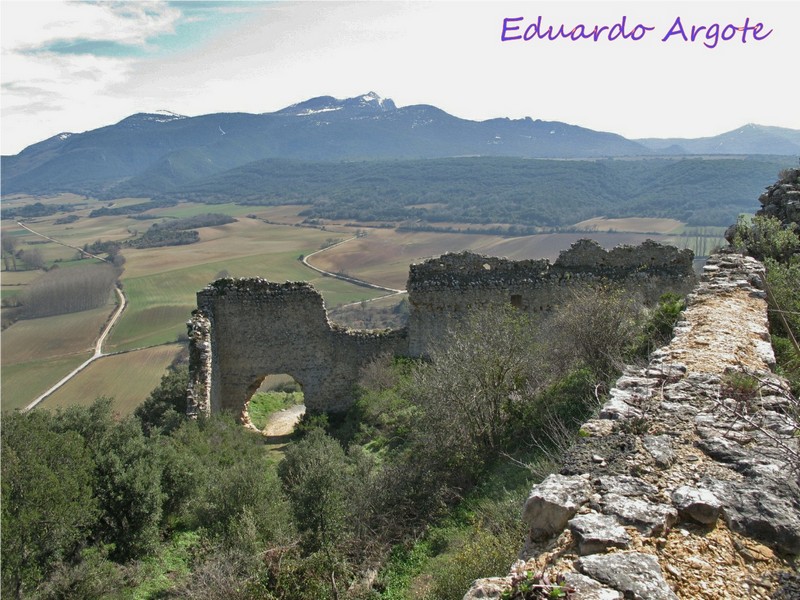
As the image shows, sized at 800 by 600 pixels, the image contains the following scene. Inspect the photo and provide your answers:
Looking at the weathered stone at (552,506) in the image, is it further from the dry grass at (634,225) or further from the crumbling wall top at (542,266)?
the dry grass at (634,225)

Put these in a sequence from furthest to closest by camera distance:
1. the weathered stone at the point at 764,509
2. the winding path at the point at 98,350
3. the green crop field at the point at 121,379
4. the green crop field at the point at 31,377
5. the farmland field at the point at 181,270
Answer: the farmland field at the point at 181,270 < the green crop field at the point at 31,377 < the winding path at the point at 98,350 < the green crop field at the point at 121,379 < the weathered stone at the point at 764,509

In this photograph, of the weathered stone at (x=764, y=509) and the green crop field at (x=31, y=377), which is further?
the green crop field at (x=31, y=377)

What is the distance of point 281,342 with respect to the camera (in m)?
16.5

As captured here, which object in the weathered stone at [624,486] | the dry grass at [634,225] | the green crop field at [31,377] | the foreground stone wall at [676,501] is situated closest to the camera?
the foreground stone wall at [676,501]

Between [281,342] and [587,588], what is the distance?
13.8 metres

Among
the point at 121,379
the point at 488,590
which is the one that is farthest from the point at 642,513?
the point at 121,379

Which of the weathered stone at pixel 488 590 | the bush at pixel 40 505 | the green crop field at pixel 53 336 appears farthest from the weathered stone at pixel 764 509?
the green crop field at pixel 53 336

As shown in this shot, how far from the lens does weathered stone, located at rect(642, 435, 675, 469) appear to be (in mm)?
4598

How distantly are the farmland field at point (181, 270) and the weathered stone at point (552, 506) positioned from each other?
95.2 feet

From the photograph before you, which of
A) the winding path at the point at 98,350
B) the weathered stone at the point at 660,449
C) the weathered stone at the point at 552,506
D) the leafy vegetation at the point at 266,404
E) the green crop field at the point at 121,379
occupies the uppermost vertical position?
the weathered stone at the point at 660,449

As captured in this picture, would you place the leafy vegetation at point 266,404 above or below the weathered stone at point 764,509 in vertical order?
below

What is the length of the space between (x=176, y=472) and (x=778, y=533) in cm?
862

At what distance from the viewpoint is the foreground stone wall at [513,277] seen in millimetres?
15203

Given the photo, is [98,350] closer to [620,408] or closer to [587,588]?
[620,408]
